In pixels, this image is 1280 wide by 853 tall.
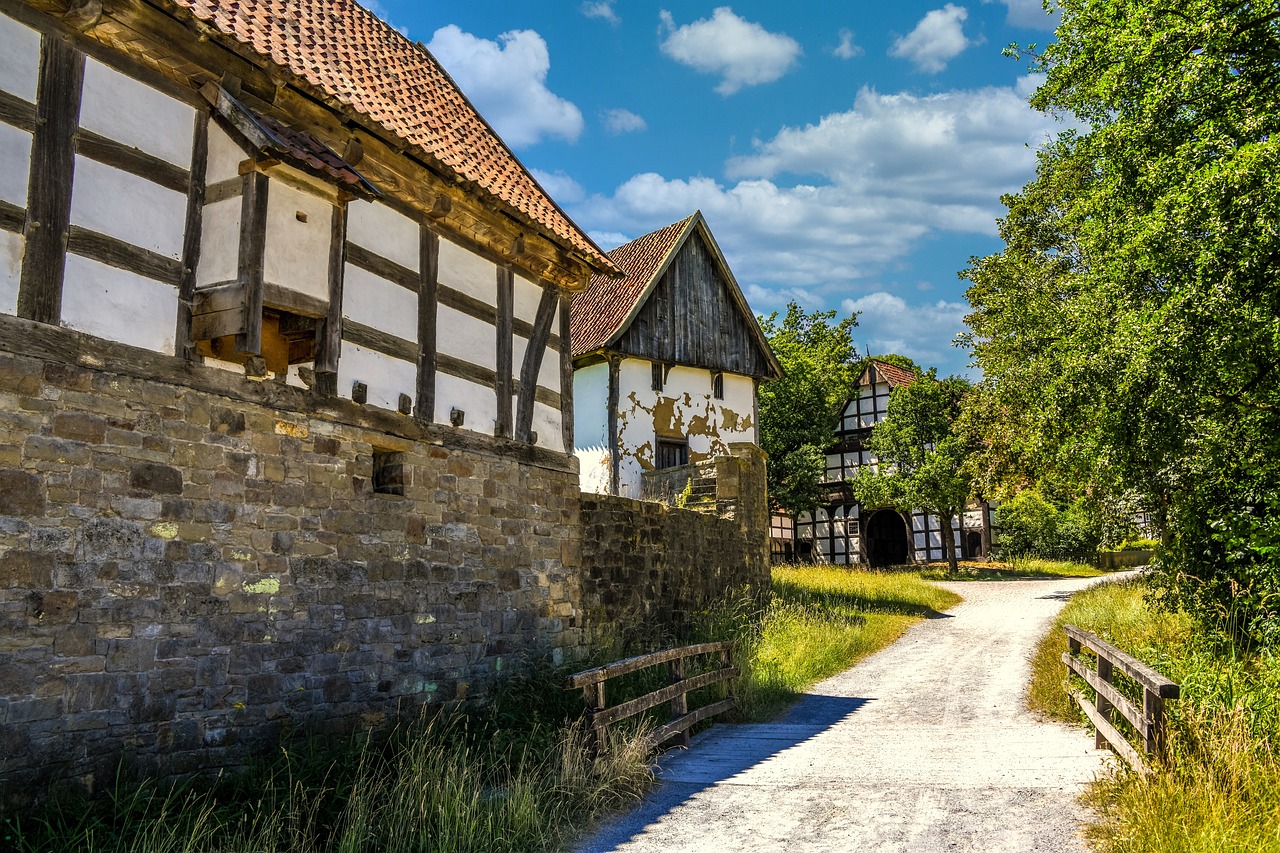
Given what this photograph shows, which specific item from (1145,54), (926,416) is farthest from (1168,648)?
(926,416)

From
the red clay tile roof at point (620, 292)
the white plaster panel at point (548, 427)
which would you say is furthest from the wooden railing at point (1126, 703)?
the red clay tile roof at point (620, 292)

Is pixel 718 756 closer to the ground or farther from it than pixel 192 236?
closer to the ground

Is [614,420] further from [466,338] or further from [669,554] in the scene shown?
[466,338]

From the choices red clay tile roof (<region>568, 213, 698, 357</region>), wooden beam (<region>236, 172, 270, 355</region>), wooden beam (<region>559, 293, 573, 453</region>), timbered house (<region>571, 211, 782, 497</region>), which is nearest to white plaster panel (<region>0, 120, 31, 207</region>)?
wooden beam (<region>236, 172, 270, 355</region>)

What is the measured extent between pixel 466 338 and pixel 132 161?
3941 millimetres

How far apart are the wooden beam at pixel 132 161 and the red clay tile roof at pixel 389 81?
109 cm

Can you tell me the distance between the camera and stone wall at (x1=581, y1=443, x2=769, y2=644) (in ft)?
40.2

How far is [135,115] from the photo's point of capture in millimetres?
6734

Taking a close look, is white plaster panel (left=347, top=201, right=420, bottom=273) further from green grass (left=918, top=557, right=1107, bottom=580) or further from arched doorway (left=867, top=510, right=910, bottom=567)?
arched doorway (left=867, top=510, right=910, bottom=567)

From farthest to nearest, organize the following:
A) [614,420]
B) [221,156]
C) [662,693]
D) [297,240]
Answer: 1. [614,420]
2. [662,693]
3. [297,240]
4. [221,156]

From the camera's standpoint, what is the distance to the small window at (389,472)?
9062mm

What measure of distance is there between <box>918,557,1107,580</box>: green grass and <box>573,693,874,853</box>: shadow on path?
2040 centimetres

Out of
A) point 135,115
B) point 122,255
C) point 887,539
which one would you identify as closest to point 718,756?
point 122,255

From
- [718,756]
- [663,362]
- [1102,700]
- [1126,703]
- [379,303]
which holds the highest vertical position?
[663,362]
